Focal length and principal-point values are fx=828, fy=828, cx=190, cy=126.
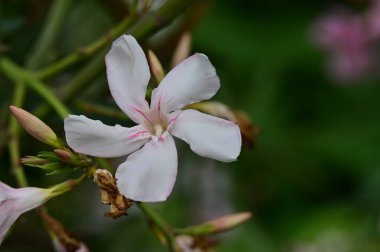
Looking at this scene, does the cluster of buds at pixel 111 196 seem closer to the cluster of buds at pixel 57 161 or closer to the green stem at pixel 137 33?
the cluster of buds at pixel 57 161

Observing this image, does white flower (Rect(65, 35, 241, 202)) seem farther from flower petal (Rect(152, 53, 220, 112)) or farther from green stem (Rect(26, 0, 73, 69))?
green stem (Rect(26, 0, 73, 69))

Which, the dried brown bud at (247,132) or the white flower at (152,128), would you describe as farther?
the dried brown bud at (247,132)

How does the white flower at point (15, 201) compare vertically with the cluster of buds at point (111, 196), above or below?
below

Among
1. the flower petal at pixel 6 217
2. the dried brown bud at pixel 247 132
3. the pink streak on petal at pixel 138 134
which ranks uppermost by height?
the pink streak on petal at pixel 138 134

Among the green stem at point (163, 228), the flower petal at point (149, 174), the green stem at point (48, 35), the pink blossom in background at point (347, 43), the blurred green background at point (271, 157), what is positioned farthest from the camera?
the pink blossom in background at point (347, 43)

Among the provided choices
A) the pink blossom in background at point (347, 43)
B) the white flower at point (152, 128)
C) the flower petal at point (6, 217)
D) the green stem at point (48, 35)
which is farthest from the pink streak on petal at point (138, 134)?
the pink blossom in background at point (347, 43)

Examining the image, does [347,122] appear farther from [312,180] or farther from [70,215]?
[70,215]

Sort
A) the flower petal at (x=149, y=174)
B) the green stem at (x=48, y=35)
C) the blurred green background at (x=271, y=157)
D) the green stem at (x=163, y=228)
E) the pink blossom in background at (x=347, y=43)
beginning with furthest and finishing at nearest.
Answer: the pink blossom in background at (x=347, y=43) < the blurred green background at (x=271, y=157) < the green stem at (x=48, y=35) < the green stem at (x=163, y=228) < the flower petal at (x=149, y=174)
